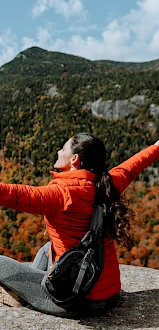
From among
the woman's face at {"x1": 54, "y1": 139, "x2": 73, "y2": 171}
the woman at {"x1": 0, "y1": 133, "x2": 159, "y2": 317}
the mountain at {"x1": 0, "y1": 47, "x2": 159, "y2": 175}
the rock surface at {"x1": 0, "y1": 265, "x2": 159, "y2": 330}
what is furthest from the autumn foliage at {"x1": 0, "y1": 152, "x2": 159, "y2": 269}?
the woman's face at {"x1": 54, "y1": 139, "x2": 73, "y2": 171}

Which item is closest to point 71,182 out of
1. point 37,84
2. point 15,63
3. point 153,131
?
point 153,131

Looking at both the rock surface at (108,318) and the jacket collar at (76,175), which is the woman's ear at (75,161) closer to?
the jacket collar at (76,175)

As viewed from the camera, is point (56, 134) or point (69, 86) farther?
point (69, 86)

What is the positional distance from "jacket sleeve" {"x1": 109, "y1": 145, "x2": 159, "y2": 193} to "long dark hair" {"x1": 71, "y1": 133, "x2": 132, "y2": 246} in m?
0.16

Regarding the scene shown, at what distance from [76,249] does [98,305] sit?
1.42ft

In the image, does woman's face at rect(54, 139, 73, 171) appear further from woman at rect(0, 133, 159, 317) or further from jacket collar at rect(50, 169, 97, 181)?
jacket collar at rect(50, 169, 97, 181)

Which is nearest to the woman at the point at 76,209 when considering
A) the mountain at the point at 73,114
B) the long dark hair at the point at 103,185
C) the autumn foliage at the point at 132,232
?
the long dark hair at the point at 103,185

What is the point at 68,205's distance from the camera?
81.0 inches

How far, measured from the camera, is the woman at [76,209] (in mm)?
2029

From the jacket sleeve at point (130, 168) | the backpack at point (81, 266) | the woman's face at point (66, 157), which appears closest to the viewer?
the backpack at point (81, 266)

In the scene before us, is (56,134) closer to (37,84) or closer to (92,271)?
(37,84)

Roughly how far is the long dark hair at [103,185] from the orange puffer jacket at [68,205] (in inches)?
2.2

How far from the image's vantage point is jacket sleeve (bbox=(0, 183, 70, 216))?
1.83 meters

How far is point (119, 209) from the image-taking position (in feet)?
7.29
